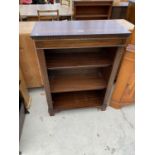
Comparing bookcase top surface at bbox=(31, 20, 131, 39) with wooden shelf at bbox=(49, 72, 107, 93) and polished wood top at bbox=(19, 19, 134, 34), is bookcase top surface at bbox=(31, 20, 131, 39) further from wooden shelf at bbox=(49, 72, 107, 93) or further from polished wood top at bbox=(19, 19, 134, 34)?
wooden shelf at bbox=(49, 72, 107, 93)

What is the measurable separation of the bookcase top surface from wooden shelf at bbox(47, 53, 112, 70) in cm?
34

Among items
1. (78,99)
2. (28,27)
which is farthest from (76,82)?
(28,27)

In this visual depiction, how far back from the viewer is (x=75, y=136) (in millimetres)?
1467

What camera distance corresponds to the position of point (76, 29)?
1.06 metres

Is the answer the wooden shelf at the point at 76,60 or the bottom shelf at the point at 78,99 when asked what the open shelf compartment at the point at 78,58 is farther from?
the bottom shelf at the point at 78,99

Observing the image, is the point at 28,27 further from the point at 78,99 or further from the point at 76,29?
the point at 78,99

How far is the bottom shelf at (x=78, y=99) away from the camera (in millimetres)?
1626

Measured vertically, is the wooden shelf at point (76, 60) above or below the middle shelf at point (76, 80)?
above

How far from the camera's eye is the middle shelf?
1.47 metres

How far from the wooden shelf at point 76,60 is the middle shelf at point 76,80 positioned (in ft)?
0.89

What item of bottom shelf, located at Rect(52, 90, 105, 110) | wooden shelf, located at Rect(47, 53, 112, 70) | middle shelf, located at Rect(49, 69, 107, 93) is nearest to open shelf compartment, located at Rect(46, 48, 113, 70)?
wooden shelf, located at Rect(47, 53, 112, 70)

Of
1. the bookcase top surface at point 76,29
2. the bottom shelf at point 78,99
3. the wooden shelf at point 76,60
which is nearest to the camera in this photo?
the bookcase top surface at point 76,29

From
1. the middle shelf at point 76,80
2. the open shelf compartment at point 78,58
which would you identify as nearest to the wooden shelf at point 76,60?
the open shelf compartment at point 78,58

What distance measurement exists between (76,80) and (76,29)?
0.66 meters
